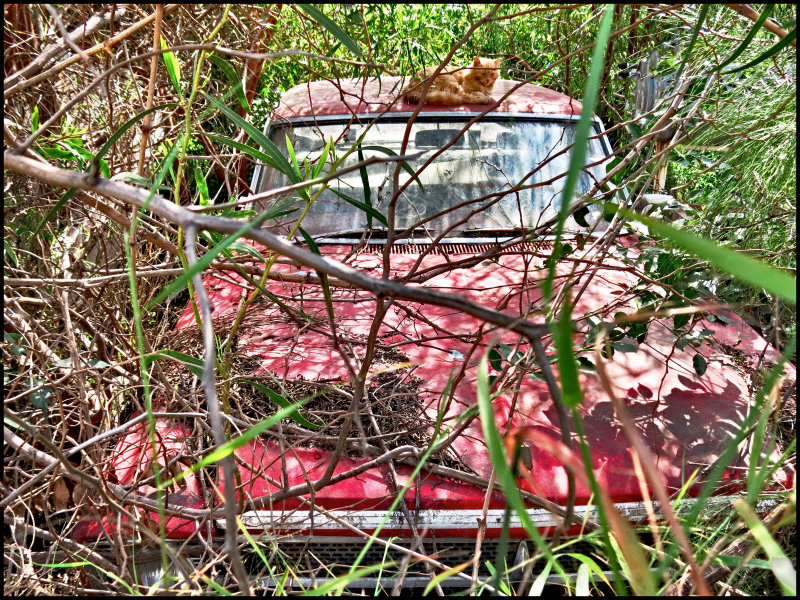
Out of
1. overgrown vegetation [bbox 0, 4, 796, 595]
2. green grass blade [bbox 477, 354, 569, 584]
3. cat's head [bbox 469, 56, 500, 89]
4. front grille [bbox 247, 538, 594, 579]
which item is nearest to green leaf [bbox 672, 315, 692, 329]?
overgrown vegetation [bbox 0, 4, 796, 595]

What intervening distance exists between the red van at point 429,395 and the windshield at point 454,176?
1 centimetres

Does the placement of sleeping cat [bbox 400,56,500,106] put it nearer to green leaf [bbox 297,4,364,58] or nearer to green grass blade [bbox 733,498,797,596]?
green leaf [bbox 297,4,364,58]

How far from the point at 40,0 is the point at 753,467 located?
130 cm

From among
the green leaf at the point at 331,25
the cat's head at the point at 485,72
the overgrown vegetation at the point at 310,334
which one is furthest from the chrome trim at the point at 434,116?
the green leaf at the point at 331,25

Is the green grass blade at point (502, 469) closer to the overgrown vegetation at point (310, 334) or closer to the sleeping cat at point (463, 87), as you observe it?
the overgrown vegetation at point (310, 334)

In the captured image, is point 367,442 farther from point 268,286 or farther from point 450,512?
point 268,286

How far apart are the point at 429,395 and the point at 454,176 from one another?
1194 millimetres

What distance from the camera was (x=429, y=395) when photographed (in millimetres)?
1798

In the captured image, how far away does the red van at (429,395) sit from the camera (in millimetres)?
1380

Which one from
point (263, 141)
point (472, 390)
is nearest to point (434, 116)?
point (472, 390)

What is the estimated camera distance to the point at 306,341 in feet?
6.78

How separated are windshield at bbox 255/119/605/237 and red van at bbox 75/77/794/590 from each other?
0.01 metres

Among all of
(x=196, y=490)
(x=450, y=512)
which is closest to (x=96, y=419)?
(x=196, y=490)

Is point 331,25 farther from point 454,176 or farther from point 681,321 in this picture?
point 454,176
